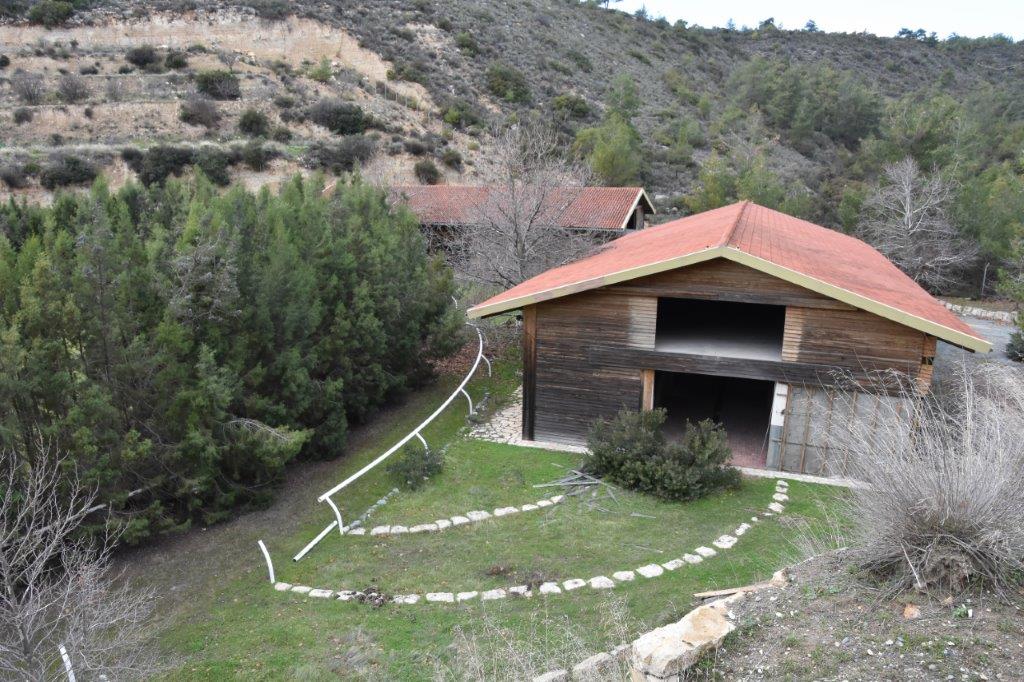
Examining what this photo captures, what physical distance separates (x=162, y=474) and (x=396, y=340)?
6861mm

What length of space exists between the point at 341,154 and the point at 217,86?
417 inches

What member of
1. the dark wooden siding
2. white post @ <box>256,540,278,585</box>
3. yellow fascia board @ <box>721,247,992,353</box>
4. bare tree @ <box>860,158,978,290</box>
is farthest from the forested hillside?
bare tree @ <box>860,158,978,290</box>

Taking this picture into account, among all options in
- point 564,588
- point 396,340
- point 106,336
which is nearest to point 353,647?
point 564,588

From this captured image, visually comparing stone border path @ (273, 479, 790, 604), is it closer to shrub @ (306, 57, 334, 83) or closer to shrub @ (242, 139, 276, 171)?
shrub @ (242, 139, 276, 171)

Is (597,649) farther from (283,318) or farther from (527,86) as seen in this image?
(527,86)

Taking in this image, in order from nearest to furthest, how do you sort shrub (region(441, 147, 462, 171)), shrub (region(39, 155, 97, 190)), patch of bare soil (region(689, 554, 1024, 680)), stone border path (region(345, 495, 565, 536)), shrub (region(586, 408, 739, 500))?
patch of bare soil (region(689, 554, 1024, 680)) < stone border path (region(345, 495, 565, 536)) < shrub (region(586, 408, 739, 500)) < shrub (region(39, 155, 97, 190)) < shrub (region(441, 147, 462, 171))

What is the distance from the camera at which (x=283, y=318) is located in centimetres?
1238

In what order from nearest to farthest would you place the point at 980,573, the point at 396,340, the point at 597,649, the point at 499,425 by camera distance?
the point at 980,573
the point at 597,649
the point at 499,425
the point at 396,340

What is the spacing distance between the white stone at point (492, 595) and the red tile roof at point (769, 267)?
222 inches

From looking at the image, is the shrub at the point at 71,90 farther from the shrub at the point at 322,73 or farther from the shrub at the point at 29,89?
the shrub at the point at 322,73

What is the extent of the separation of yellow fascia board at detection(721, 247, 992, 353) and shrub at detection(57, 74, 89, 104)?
139 feet

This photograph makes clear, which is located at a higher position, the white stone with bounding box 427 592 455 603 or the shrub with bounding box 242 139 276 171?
the shrub with bounding box 242 139 276 171

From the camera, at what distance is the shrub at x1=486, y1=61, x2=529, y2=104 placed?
51.1m

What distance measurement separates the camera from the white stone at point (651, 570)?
8617 millimetres
